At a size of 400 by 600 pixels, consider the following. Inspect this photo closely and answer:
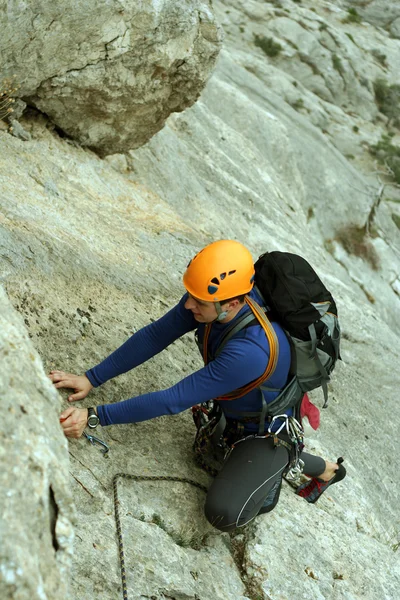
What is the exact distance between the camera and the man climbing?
15.9 feet

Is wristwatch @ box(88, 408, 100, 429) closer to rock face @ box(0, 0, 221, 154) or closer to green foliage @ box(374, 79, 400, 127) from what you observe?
rock face @ box(0, 0, 221, 154)

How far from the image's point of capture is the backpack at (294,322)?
16.8 feet

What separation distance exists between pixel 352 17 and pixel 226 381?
59136 millimetres

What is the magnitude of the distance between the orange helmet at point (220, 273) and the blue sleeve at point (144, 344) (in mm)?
458

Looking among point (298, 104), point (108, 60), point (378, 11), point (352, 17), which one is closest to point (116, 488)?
point (108, 60)

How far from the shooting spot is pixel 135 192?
36.8 ft

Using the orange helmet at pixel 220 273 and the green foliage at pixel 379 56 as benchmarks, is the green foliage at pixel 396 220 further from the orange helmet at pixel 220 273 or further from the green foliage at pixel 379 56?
the orange helmet at pixel 220 273

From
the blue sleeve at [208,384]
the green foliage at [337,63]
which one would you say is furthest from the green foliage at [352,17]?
the blue sleeve at [208,384]

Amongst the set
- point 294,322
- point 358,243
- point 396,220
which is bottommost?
point 396,220

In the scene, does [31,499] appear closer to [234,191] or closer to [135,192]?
[135,192]

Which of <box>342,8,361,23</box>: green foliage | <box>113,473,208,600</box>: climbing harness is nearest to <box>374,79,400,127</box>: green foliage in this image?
<box>342,8,361,23</box>: green foliage

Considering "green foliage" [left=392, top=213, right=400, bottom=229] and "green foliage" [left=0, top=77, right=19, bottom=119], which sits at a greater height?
"green foliage" [left=0, top=77, right=19, bottom=119]

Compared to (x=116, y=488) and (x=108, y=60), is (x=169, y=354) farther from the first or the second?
(x=108, y=60)

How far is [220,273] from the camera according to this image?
196 inches
